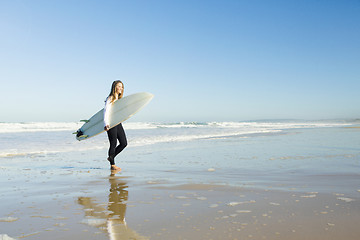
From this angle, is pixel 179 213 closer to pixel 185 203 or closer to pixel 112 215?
pixel 185 203

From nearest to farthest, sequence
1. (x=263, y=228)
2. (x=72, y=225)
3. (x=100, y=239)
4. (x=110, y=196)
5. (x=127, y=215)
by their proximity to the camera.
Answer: (x=100, y=239) < (x=263, y=228) < (x=72, y=225) < (x=127, y=215) < (x=110, y=196)

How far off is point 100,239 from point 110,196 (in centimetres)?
137

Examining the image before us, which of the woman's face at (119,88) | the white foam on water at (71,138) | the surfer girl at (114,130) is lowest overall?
the white foam on water at (71,138)

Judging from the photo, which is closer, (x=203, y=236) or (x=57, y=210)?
(x=203, y=236)

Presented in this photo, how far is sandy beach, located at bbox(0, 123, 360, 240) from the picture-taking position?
2184 mm

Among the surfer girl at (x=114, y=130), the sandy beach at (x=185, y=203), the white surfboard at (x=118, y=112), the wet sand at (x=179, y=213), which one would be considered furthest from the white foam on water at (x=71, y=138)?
the wet sand at (x=179, y=213)

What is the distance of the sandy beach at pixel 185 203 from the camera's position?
7.16 feet

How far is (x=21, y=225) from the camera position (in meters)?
2.37

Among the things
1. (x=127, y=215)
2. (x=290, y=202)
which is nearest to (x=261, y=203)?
(x=290, y=202)

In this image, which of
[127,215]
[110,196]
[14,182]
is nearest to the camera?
[127,215]

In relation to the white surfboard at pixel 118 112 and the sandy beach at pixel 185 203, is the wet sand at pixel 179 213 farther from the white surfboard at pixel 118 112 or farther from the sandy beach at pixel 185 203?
the white surfboard at pixel 118 112

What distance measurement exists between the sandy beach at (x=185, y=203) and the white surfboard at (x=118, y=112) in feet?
3.86

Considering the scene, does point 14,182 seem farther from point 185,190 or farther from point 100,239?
point 100,239

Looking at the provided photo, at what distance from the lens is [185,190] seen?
3.57 m
